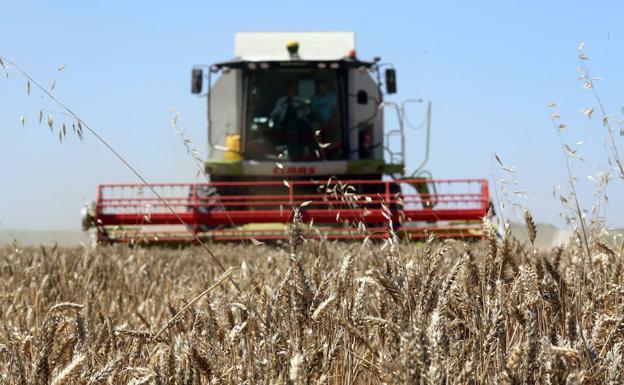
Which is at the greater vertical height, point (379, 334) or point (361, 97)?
point (361, 97)

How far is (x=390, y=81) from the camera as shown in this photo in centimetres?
1246

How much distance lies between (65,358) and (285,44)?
38.2ft

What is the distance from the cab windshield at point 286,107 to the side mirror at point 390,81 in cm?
78

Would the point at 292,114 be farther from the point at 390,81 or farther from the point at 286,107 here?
the point at 390,81

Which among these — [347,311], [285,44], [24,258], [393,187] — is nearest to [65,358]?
[347,311]

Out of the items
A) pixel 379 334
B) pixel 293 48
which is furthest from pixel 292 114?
pixel 379 334

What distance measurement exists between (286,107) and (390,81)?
134 centimetres

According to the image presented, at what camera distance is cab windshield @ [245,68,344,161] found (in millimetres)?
12820

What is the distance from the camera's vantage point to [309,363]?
1554 millimetres

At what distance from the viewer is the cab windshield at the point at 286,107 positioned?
1282 centimetres

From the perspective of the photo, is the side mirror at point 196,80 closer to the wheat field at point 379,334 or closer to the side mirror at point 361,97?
the side mirror at point 361,97

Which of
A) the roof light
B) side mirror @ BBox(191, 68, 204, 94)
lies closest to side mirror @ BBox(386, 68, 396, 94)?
the roof light

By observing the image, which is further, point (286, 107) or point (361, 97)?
point (361, 97)

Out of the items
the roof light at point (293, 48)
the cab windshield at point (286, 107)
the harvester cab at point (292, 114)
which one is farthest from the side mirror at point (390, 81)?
the roof light at point (293, 48)
